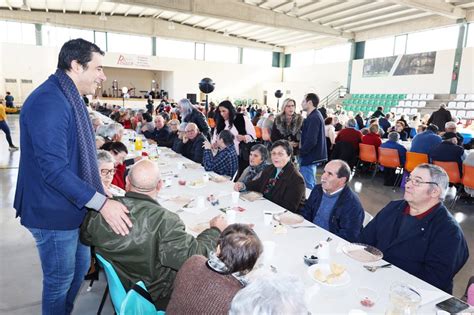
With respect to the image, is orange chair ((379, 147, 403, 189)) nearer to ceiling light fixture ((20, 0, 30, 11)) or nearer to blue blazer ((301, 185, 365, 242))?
blue blazer ((301, 185, 365, 242))

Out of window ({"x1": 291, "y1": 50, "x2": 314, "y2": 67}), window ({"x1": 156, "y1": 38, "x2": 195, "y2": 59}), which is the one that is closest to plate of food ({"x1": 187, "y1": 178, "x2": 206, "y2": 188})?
window ({"x1": 156, "y1": 38, "x2": 195, "y2": 59})

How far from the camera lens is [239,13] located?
14141mm

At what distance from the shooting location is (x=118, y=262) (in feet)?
5.37

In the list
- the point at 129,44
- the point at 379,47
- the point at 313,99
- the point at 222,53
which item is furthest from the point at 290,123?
the point at 222,53

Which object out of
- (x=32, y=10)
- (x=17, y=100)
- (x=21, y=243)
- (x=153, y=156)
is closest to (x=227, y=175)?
(x=153, y=156)

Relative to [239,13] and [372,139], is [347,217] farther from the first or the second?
[239,13]

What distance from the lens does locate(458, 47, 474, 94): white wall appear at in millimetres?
12406

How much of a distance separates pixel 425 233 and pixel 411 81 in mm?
14814

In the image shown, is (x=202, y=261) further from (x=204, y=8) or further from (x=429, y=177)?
(x=204, y=8)

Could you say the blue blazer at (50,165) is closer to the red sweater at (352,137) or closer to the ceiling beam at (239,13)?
the red sweater at (352,137)

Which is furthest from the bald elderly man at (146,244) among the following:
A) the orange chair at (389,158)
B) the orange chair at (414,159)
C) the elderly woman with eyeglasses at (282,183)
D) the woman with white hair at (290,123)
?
the orange chair at (389,158)

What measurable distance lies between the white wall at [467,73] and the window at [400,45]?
2781mm

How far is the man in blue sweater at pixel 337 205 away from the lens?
2.41m

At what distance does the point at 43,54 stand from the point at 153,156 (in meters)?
16.2
